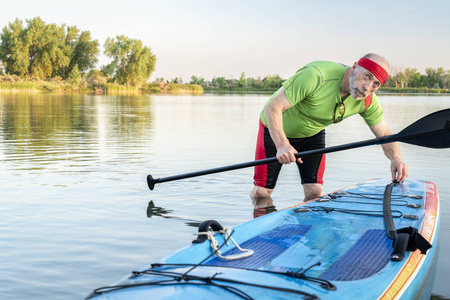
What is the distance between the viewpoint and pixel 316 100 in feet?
15.3

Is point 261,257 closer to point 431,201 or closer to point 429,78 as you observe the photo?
point 431,201

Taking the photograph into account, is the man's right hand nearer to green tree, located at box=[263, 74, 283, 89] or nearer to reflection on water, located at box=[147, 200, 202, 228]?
reflection on water, located at box=[147, 200, 202, 228]

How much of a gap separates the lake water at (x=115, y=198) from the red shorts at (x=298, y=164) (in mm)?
644

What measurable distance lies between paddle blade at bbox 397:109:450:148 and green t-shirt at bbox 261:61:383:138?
47 centimetres

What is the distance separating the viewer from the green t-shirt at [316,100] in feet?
14.5

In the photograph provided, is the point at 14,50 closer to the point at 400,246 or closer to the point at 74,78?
the point at 74,78

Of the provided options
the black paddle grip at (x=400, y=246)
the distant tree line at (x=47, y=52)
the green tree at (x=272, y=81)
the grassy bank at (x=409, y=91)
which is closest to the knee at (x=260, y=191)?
the black paddle grip at (x=400, y=246)

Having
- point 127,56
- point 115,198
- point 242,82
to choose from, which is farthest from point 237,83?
point 115,198

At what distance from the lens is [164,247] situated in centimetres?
494

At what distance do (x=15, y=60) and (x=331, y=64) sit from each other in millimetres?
80271

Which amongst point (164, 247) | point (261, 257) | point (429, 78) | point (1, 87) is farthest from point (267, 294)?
point (429, 78)

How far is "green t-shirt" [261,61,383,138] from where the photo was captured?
4.42m

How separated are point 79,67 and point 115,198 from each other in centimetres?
8634

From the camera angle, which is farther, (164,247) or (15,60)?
(15,60)
